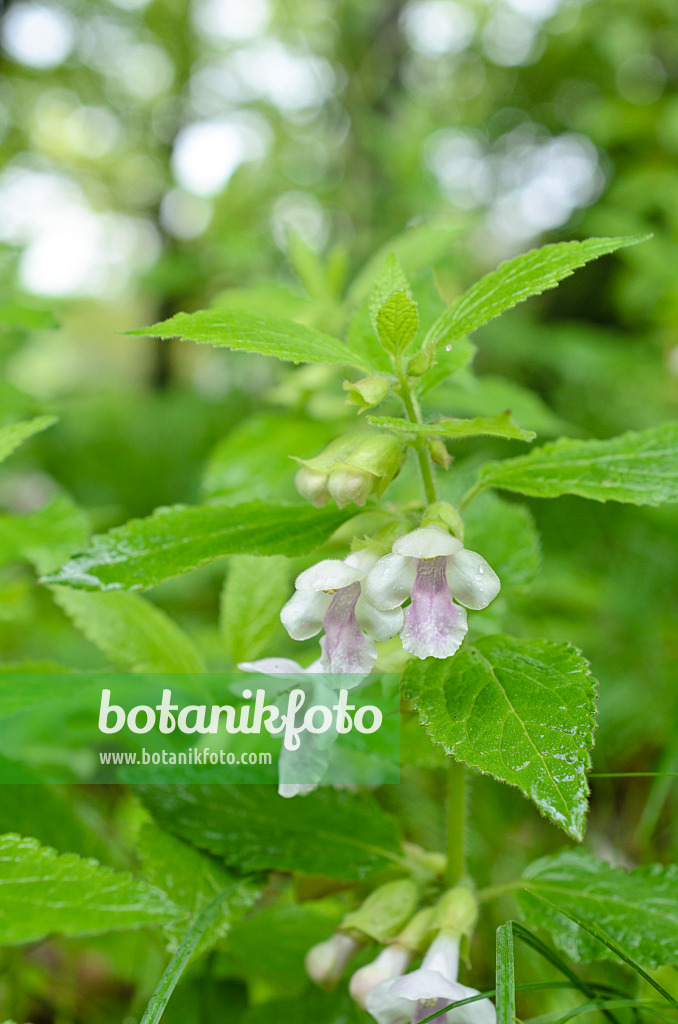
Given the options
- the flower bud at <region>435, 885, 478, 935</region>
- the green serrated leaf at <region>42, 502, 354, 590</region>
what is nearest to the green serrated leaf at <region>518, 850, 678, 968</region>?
the flower bud at <region>435, 885, 478, 935</region>

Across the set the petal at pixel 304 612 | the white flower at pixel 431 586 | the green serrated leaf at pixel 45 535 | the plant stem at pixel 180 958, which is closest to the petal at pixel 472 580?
the white flower at pixel 431 586

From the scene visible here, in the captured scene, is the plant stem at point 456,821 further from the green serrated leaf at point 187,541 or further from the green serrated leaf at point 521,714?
the green serrated leaf at point 187,541

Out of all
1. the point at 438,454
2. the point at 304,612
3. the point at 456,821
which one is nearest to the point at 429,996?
the point at 456,821

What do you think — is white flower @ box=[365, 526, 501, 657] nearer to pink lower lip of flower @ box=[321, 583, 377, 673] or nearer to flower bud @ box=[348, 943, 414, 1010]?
pink lower lip of flower @ box=[321, 583, 377, 673]

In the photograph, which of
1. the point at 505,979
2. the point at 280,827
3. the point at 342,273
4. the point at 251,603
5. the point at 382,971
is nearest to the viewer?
the point at 505,979

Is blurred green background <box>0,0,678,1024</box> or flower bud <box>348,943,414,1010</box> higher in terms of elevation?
blurred green background <box>0,0,678,1024</box>

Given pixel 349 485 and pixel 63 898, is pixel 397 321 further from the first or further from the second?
pixel 63 898

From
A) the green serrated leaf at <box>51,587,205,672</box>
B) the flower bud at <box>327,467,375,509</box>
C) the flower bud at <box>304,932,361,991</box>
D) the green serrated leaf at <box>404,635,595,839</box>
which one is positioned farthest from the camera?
the green serrated leaf at <box>51,587,205,672</box>

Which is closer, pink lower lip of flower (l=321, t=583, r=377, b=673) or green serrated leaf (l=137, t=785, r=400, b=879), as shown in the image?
pink lower lip of flower (l=321, t=583, r=377, b=673)
